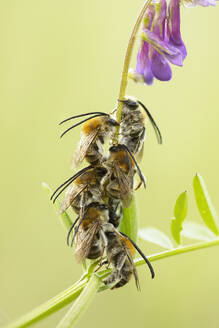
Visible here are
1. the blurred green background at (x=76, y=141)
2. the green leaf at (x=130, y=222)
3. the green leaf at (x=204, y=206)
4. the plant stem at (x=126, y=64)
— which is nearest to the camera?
the plant stem at (x=126, y=64)

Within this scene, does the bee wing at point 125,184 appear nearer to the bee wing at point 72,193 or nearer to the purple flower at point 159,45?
the bee wing at point 72,193

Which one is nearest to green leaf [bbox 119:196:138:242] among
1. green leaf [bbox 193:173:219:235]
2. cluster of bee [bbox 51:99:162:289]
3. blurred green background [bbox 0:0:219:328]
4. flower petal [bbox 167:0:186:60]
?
cluster of bee [bbox 51:99:162:289]

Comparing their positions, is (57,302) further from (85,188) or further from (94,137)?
(94,137)

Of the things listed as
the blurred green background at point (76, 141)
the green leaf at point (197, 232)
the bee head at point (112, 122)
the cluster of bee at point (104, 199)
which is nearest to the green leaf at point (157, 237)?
the green leaf at point (197, 232)

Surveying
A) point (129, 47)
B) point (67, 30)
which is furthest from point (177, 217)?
point (67, 30)

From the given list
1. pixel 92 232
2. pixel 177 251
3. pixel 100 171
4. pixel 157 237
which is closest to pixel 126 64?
pixel 100 171

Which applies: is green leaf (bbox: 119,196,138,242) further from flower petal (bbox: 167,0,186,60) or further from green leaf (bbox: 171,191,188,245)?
flower petal (bbox: 167,0,186,60)
